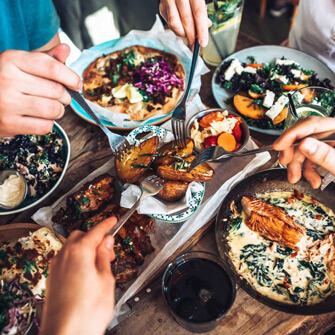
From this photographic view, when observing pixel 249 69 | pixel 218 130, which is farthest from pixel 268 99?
pixel 218 130

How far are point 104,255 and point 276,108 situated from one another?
1.81 meters

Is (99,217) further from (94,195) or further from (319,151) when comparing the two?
(319,151)

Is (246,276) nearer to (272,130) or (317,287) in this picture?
(317,287)

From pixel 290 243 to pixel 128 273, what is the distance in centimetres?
93

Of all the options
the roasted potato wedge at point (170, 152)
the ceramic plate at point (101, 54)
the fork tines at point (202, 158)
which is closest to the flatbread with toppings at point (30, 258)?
the roasted potato wedge at point (170, 152)

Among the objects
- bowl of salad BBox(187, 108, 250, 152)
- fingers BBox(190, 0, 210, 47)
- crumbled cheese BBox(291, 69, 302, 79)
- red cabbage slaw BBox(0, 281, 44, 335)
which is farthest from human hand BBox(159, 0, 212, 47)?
red cabbage slaw BBox(0, 281, 44, 335)

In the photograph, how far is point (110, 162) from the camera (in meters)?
2.48

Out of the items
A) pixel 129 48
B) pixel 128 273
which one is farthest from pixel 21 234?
pixel 129 48

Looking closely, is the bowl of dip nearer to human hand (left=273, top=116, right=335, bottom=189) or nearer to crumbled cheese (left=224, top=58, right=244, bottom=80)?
human hand (left=273, top=116, right=335, bottom=189)

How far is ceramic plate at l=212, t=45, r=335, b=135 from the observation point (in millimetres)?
2875

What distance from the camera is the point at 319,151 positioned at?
5.38 feet

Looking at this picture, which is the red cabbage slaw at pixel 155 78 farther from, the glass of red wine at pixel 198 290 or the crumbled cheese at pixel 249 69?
the glass of red wine at pixel 198 290

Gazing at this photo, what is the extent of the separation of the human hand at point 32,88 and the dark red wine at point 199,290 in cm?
104

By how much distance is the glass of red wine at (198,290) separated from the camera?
1.77 meters
